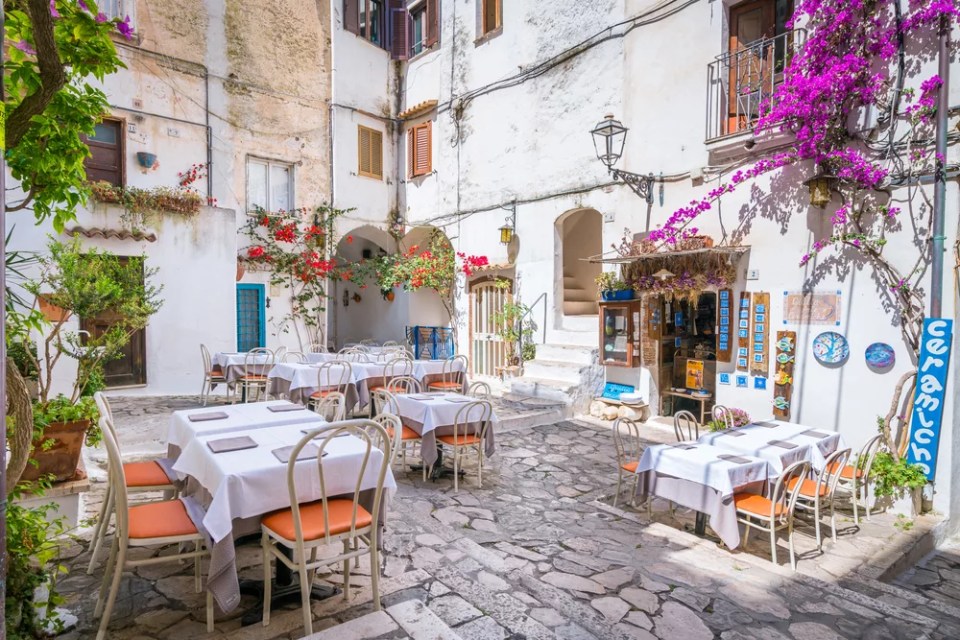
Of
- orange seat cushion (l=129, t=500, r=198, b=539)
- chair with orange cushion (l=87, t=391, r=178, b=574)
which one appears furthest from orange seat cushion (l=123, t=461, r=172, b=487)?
orange seat cushion (l=129, t=500, r=198, b=539)

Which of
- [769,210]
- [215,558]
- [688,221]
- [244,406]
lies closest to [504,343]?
[688,221]

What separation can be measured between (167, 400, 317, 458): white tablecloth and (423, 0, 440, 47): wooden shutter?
1124 cm

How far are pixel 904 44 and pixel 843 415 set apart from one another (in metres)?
3.98

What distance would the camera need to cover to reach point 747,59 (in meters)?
7.44

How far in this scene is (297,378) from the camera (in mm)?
7367

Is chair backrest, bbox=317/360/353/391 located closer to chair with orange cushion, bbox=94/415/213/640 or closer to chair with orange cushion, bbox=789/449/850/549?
chair with orange cushion, bbox=94/415/213/640

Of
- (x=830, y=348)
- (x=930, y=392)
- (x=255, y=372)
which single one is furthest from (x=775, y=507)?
(x=255, y=372)

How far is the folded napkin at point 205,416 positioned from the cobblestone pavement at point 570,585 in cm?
93

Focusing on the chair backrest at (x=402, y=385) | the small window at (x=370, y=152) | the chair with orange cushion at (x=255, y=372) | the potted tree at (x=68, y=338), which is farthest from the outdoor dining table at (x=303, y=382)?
the small window at (x=370, y=152)

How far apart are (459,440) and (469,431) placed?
0.26 m

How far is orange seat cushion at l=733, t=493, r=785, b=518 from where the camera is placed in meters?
4.14

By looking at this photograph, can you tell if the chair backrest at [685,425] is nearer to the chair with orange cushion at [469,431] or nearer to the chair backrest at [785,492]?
the chair backrest at [785,492]

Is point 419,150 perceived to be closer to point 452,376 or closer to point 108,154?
point 108,154

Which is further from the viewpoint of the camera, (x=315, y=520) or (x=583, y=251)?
(x=583, y=251)
